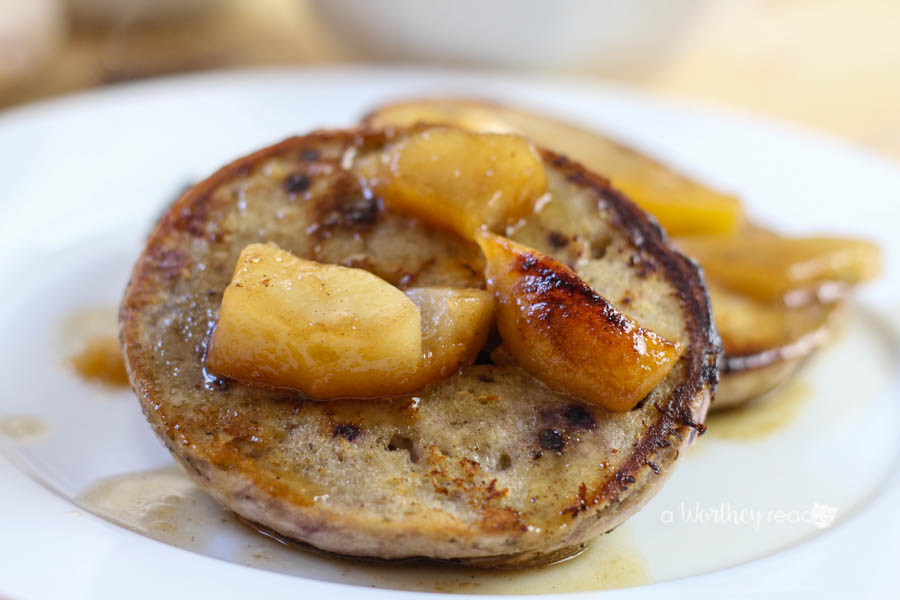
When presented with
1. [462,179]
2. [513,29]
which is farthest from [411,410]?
[513,29]

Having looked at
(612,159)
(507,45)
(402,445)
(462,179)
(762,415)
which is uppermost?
(462,179)

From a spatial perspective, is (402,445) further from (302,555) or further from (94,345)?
(94,345)

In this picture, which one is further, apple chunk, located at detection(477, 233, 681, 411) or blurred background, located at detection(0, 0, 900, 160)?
blurred background, located at detection(0, 0, 900, 160)

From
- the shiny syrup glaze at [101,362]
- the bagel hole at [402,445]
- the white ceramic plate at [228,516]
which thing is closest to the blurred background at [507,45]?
the white ceramic plate at [228,516]

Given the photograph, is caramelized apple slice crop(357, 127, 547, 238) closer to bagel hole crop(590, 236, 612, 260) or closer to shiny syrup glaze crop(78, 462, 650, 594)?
bagel hole crop(590, 236, 612, 260)

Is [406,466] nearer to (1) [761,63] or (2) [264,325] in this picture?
(2) [264,325]

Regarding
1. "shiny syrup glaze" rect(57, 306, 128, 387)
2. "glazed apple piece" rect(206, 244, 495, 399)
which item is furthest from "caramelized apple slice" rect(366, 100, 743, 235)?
"shiny syrup glaze" rect(57, 306, 128, 387)

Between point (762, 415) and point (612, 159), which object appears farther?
point (612, 159)
